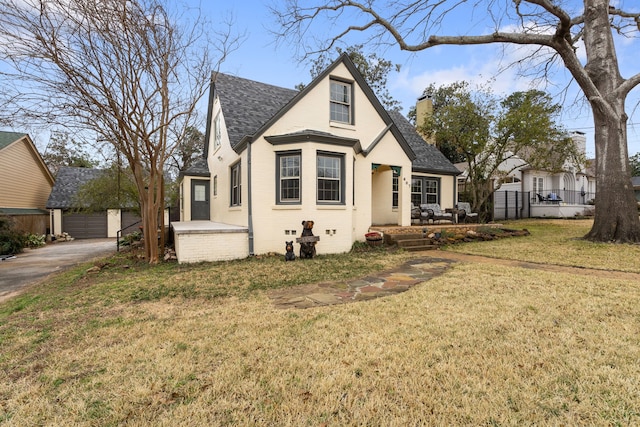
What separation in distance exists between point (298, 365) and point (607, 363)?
2.72 m

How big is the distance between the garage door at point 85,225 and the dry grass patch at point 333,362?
2182cm

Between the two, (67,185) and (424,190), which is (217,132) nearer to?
(424,190)

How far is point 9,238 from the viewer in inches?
555

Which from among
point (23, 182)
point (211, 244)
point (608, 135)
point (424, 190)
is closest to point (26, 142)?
point (23, 182)

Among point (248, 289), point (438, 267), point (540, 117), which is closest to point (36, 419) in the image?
point (248, 289)

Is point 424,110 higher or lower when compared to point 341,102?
higher

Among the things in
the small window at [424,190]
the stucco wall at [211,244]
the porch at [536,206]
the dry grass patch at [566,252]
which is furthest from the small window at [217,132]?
the porch at [536,206]

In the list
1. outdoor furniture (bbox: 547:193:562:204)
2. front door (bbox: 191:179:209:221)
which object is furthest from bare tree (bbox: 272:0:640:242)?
outdoor furniture (bbox: 547:193:562:204)

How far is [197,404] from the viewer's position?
224 cm

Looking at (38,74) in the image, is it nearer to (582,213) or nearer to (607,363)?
(607,363)

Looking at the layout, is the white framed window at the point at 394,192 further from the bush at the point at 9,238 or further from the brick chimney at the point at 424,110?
the bush at the point at 9,238

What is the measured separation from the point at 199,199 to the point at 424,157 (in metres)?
11.6

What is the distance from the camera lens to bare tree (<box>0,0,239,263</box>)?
22.6 feet

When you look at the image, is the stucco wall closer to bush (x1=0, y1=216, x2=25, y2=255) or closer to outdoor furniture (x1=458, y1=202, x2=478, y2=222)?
outdoor furniture (x1=458, y1=202, x2=478, y2=222)
